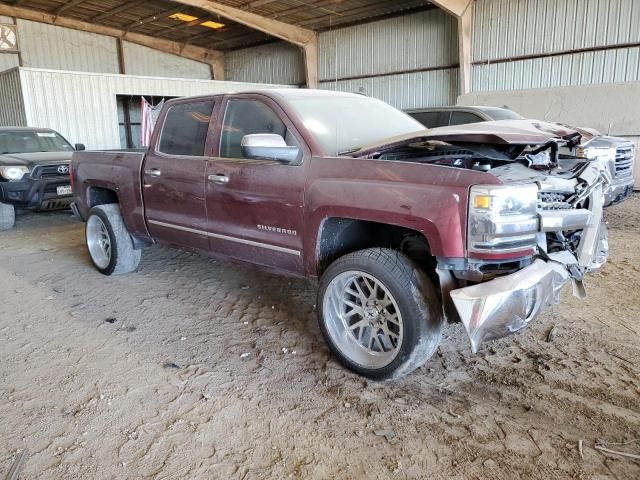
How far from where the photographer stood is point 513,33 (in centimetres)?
1396

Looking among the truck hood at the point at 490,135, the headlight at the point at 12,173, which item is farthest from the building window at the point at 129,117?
the truck hood at the point at 490,135

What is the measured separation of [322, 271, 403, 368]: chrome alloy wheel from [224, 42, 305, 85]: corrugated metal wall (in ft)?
61.3

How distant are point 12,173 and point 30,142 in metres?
1.65

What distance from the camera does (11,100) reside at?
12.6m

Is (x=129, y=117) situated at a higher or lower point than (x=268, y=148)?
higher

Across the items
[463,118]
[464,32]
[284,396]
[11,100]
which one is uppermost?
[464,32]

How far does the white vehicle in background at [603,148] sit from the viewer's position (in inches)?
260

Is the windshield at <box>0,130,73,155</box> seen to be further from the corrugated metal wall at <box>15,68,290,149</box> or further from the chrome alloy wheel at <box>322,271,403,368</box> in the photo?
the chrome alloy wheel at <box>322,271,403,368</box>

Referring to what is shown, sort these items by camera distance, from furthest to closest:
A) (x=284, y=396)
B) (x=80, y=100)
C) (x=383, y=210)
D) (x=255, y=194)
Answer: (x=80, y=100) < (x=255, y=194) < (x=284, y=396) < (x=383, y=210)

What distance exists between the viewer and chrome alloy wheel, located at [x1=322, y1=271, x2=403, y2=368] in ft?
9.68

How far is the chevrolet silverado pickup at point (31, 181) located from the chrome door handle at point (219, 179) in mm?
5207

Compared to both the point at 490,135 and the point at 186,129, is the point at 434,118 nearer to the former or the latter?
the point at 186,129

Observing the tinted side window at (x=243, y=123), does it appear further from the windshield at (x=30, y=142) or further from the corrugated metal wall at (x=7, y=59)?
the corrugated metal wall at (x=7, y=59)

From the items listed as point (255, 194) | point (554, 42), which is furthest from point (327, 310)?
point (554, 42)
